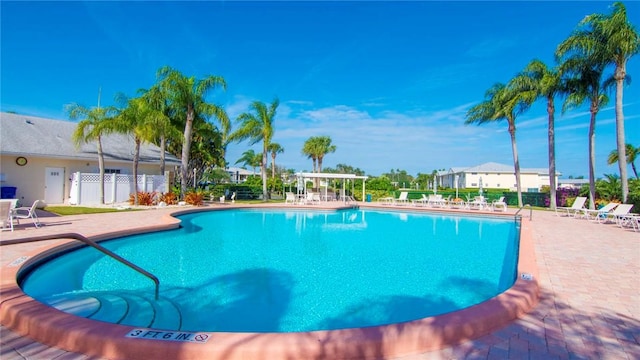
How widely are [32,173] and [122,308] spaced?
1698 centimetres

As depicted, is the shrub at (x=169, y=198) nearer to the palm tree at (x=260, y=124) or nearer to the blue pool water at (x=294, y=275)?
the palm tree at (x=260, y=124)

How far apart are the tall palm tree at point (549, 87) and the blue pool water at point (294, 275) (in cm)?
1375

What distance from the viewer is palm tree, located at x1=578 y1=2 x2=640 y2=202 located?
52.1ft

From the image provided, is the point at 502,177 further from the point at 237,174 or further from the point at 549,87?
the point at 237,174

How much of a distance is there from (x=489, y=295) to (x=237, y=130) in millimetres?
22148

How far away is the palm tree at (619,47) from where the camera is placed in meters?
15.9

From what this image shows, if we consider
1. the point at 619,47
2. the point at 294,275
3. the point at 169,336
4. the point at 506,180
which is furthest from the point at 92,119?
the point at 506,180

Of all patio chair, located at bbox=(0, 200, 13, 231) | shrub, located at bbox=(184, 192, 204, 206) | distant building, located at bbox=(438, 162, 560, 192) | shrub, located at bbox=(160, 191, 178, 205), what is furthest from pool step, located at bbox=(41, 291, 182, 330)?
distant building, located at bbox=(438, 162, 560, 192)

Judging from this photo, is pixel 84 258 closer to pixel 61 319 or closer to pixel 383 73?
pixel 61 319

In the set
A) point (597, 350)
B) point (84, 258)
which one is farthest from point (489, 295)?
point (84, 258)

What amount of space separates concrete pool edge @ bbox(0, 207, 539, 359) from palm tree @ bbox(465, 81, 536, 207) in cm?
2186

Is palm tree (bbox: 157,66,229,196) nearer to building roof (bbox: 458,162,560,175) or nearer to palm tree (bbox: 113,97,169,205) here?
palm tree (bbox: 113,97,169,205)

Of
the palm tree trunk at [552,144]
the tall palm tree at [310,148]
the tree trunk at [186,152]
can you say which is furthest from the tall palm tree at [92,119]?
the tall palm tree at [310,148]

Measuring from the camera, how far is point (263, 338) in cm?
266
